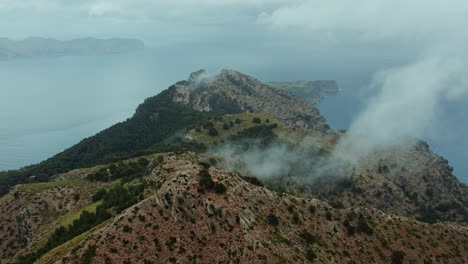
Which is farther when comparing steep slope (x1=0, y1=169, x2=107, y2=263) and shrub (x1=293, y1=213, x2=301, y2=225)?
steep slope (x1=0, y1=169, x2=107, y2=263)

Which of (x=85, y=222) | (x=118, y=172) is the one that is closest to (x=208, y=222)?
(x=85, y=222)

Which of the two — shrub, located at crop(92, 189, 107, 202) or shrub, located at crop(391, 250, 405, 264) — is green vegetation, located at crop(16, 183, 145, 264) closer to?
shrub, located at crop(92, 189, 107, 202)

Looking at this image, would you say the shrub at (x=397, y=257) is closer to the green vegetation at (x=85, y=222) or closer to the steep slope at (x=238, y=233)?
the steep slope at (x=238, y=233)

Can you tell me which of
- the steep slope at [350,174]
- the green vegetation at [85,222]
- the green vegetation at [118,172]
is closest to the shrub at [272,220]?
the green vegetation at [85,222]

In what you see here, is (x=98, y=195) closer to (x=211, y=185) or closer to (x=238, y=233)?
(x=211, y=185)

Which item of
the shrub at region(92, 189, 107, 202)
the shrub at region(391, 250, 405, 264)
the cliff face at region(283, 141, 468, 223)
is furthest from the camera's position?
the cliff face at region(283, 141, 468, 223)

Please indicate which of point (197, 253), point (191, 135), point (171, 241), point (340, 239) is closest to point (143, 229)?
point (171, 241)

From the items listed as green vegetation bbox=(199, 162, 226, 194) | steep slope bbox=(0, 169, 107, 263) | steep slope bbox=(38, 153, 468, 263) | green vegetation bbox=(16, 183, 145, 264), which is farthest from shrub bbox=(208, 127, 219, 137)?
green vegetation bbox=(199, 162, 226, 194)
